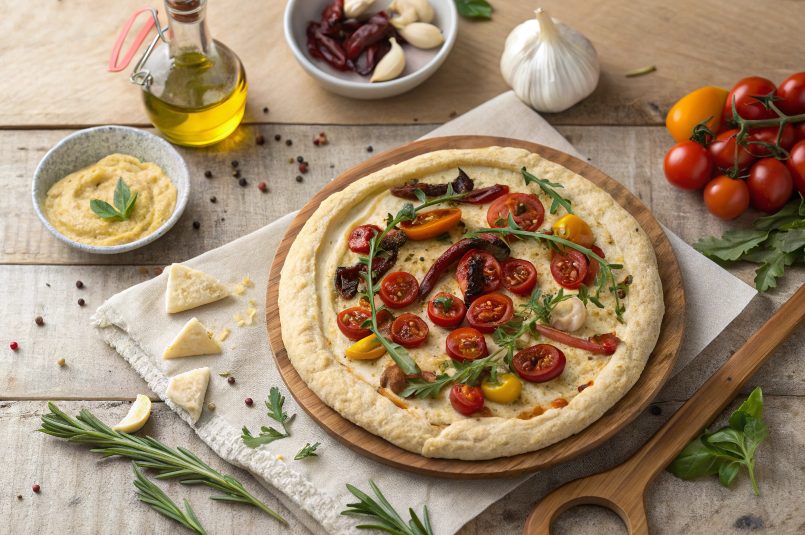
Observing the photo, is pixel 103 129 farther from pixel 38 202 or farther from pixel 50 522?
pixel 50 522

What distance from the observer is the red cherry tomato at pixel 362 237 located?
17.1ft

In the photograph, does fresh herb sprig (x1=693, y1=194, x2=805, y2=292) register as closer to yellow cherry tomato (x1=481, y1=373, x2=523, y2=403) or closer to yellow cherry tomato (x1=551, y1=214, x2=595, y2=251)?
yellow cherry tomato (x1=551, y1=214, x2=595, y2=251)

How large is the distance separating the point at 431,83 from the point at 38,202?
360cm

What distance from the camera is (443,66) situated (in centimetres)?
688

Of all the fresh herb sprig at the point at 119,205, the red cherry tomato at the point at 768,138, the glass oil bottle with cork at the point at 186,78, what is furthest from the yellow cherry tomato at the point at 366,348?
the red cherry tomato at the point at 768,138

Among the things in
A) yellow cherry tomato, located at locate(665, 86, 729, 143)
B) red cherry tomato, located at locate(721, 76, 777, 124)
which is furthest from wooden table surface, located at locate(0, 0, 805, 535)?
red cherry tomato, located at locate(721, 76, 777, 124)

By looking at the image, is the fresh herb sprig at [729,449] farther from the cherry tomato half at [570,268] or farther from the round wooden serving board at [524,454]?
the cherry tomato half at [570,268]

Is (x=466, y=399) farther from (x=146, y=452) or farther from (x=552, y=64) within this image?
Result: (x=552, y=64)

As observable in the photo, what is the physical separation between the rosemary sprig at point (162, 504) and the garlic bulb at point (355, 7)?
434 cm

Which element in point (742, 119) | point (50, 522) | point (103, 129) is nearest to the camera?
point (50, 522)

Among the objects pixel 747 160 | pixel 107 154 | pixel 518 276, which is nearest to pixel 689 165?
pixel 747 160

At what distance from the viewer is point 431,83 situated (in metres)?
6.78

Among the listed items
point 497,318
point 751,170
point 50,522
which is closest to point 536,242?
point 497,318

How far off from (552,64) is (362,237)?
2.44 metres
